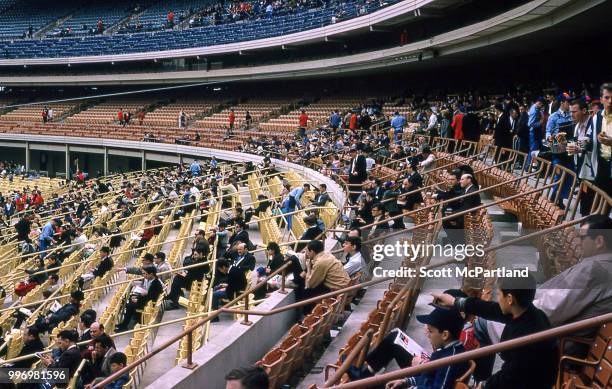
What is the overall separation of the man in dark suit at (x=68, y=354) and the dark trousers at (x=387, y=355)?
3.31 metres

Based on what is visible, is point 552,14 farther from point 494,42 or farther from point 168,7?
point 168,7

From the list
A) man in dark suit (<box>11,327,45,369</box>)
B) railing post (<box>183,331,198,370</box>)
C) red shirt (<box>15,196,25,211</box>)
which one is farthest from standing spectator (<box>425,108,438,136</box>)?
red shirt (<box>15,196,25,211</box>)

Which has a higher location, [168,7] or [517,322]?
[168,7]

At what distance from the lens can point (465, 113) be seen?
14461 mm

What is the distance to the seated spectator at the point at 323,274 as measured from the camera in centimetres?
694

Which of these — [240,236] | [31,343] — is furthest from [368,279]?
[31,343]

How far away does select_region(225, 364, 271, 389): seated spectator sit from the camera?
9.89 ft

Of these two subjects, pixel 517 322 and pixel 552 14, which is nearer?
pixel 517 322

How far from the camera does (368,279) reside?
7816 millimetres

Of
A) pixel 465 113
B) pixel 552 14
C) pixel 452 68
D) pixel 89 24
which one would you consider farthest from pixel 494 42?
pixel 89 24

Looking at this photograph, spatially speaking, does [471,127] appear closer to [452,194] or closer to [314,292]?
[452,194]

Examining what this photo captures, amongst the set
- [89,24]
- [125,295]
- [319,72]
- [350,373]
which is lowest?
[125,295]

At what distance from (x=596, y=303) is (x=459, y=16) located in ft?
67.5

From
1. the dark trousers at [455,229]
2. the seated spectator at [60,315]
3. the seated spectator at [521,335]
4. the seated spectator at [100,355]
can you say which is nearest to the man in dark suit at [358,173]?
the dark trousers at [455,229]
